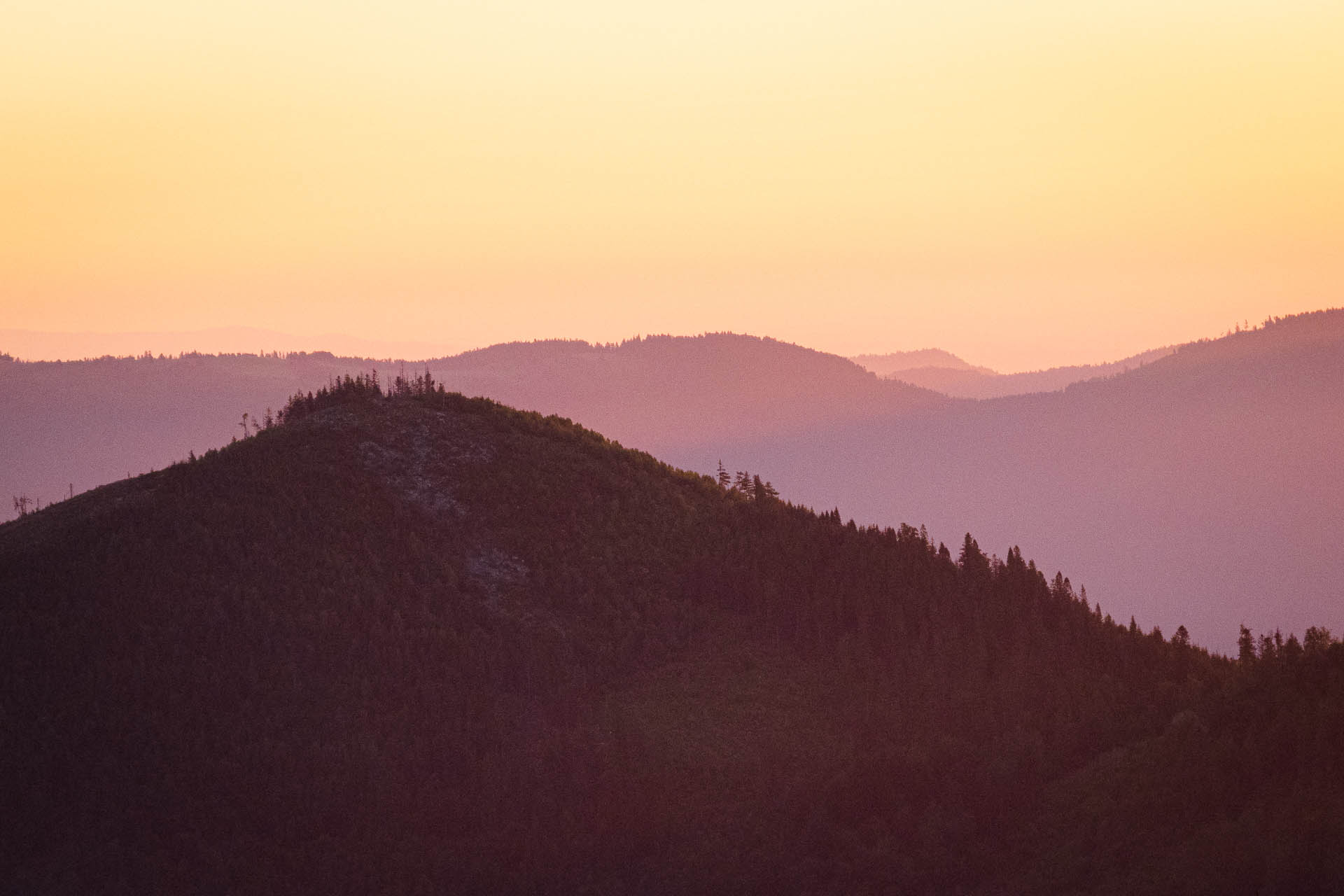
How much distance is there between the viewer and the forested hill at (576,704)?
190ft

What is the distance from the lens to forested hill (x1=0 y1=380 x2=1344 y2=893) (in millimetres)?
57812

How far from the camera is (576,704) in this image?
72375mm

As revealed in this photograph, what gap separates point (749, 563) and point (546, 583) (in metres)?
13.4

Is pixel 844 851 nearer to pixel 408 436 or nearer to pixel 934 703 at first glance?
pixel 934 703

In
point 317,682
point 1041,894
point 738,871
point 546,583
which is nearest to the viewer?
point 1041,894

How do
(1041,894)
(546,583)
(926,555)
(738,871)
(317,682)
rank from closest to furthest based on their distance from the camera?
(1041,894) → (738,871) → (317,682) → (546,583) → (926,555)

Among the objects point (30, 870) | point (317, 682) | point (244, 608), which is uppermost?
point (244, 608)

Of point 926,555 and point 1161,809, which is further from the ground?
point 926,555

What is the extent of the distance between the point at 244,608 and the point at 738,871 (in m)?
31.5

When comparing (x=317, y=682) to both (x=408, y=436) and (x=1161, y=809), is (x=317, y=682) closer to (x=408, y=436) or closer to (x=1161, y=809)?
(x=408, y=436)

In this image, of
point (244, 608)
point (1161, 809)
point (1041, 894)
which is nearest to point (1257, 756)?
point (1161, 809)

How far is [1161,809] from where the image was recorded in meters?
56.1

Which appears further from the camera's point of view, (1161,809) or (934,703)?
(934,703)

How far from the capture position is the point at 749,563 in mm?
83312
